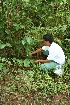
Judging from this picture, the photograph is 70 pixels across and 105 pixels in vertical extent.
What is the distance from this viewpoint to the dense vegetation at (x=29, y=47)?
228 inches

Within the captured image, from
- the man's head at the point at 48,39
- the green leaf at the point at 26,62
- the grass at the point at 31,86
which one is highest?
the man's head at the point at 48,39

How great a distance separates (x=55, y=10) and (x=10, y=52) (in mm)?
1603

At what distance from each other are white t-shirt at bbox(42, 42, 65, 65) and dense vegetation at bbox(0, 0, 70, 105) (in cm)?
26

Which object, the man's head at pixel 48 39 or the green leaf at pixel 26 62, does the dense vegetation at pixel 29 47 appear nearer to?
the green leaf at pixel 26 62

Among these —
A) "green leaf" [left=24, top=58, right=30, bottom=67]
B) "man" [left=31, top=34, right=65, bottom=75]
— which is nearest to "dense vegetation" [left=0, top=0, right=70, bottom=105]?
"green leaf" [left=24, top=58, right=30, bottom=67]

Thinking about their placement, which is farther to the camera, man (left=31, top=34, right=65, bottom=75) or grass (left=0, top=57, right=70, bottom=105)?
man (left=31, top=34, right=65, bottom=75)

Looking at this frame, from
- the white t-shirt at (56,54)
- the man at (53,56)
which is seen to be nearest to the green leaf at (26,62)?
the man at (53,56)

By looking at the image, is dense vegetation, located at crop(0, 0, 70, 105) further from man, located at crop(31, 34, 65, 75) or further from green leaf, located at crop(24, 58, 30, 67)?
man, located at crop(31, 34, 65, 75)

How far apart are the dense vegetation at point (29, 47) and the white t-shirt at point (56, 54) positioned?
0.26m

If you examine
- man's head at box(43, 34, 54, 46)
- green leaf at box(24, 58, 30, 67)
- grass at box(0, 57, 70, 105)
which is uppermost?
man's head at box(43, 34, 54, 46)

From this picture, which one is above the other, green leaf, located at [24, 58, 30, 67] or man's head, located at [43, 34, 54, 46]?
man's head, located at [43, 34, 54, 46]

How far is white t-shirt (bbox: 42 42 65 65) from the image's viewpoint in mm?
6199

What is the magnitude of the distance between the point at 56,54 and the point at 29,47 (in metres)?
0.63

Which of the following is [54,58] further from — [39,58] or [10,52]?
[10,52]
